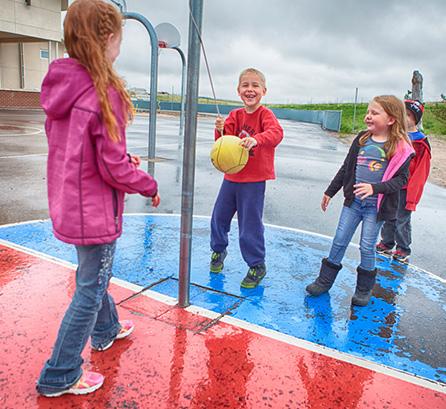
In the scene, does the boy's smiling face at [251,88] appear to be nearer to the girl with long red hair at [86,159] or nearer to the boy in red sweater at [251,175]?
the boy in red sweater at [251,175]

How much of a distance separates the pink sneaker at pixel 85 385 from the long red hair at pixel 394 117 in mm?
2635

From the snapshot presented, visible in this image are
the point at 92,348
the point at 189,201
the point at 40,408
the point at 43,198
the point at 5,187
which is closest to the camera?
the point at 40,408

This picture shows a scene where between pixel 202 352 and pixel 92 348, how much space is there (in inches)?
25.8

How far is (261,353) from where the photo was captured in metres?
2.71

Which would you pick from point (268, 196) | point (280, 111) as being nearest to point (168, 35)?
point (268, 196)

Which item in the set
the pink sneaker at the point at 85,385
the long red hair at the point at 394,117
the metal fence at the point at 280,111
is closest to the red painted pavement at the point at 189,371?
the pink sneaker at the point at 85,385

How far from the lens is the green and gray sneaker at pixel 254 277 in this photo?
→ 3.71 meters

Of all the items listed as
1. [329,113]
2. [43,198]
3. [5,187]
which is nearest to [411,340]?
[43,198]

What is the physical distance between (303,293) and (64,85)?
8.47 ft

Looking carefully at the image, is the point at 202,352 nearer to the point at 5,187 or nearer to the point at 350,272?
the point at 350,272

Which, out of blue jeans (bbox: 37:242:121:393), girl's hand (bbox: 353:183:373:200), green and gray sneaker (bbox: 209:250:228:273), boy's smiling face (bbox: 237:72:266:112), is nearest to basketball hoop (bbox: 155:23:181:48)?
boy's smiling face (bbox: 237:72:266:112)

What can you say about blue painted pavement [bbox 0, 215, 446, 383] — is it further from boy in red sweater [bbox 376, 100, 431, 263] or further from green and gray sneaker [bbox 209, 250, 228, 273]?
boy in red sweater [bbox 376, 100, 431, 263]

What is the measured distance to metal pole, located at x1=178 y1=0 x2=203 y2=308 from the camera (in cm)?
282

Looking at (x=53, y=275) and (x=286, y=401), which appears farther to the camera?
(x=53, y=275)
